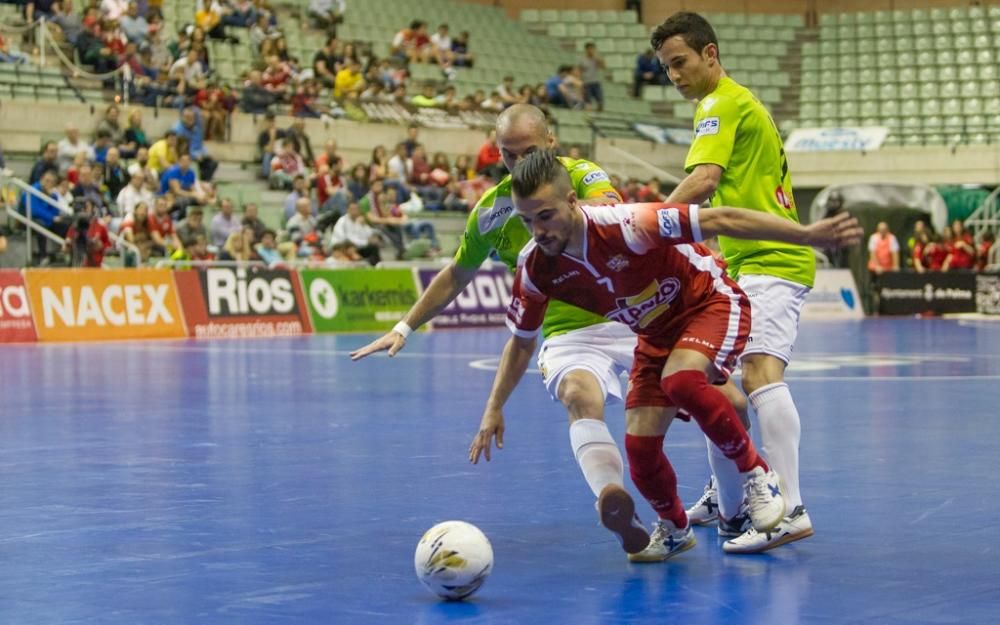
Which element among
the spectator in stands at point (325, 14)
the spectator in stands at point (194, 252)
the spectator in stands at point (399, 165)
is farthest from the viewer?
the spectator in stands at point (325, 14)

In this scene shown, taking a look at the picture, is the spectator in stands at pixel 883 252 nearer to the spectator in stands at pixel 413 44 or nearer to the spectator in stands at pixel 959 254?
the spectator in stands at pixel 959 254

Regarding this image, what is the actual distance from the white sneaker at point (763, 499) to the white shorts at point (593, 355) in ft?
2.27

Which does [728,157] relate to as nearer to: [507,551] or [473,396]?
[507,551]

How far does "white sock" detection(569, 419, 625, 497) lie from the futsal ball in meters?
0.63

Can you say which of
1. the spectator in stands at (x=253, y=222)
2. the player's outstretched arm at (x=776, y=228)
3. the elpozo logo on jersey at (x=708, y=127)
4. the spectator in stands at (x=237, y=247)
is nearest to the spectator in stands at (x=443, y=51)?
the spectator in stands at (x=253, y=222)

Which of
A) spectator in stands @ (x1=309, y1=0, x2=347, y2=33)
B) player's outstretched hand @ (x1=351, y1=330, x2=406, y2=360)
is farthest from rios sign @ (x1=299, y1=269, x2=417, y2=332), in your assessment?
player's outstretched hand @ (x1=351, y1=330, x2=406, y2=360)

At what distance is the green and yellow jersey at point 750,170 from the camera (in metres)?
6.48

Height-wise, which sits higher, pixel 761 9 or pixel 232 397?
pixel 761 9

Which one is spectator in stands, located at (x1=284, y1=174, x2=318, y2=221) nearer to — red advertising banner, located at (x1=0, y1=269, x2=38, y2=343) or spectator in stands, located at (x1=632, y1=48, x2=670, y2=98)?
red advertising banner, located at (x1=0, y1=269, x2=38, y2=343)

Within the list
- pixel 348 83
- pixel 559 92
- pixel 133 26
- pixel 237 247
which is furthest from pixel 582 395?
pixel 559 92

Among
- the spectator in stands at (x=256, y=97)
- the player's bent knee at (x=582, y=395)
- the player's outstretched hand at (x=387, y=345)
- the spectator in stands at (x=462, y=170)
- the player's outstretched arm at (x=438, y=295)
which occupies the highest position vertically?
the spectator in stands at (x=256, y=97)

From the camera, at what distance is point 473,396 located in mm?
12602

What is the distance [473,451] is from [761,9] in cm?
Result: 3899

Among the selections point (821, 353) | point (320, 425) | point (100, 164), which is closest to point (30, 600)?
point (320, 425)
